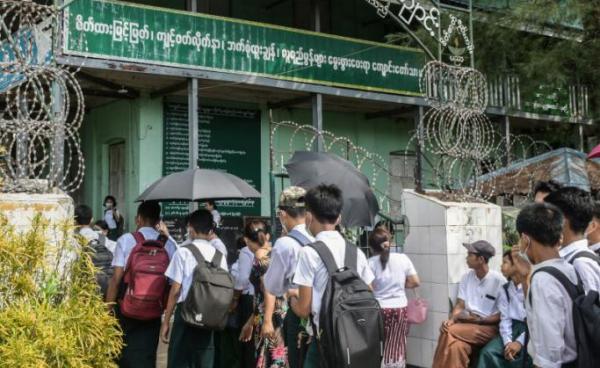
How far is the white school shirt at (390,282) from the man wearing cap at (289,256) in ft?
5.14

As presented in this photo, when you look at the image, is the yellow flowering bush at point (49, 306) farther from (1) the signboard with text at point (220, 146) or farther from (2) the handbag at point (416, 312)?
(1) the signboard with text at point (220, 146)

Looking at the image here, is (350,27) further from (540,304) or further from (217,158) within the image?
(540,304)

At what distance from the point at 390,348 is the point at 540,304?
3.16 m

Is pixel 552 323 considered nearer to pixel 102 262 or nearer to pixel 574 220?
pixel 574 220

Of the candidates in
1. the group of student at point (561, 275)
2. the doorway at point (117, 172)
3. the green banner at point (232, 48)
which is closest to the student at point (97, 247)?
the group of student at point (561, 275)

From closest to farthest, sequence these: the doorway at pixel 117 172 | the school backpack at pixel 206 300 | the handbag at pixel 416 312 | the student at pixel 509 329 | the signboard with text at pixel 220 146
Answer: the school backpack at pixel 206 300
the student at pixel 509 329
the handbag at pixel 416 312
the signboard with text at pixel 220 146
the doorway at pixel 117 172

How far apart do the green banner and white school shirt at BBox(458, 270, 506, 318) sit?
7.46 meters

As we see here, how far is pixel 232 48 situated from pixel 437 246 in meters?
7.16

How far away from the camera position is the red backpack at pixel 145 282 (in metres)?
5.25

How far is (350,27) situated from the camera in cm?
1689

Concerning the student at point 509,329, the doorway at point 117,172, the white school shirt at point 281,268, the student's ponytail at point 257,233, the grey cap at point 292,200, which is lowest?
the student at point 509,329

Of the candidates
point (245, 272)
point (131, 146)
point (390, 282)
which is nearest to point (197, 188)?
point (245, 272)

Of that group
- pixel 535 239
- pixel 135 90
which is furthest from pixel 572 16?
pixel 535 239

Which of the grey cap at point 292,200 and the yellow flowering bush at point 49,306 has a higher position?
the grey cap at point 292,200
